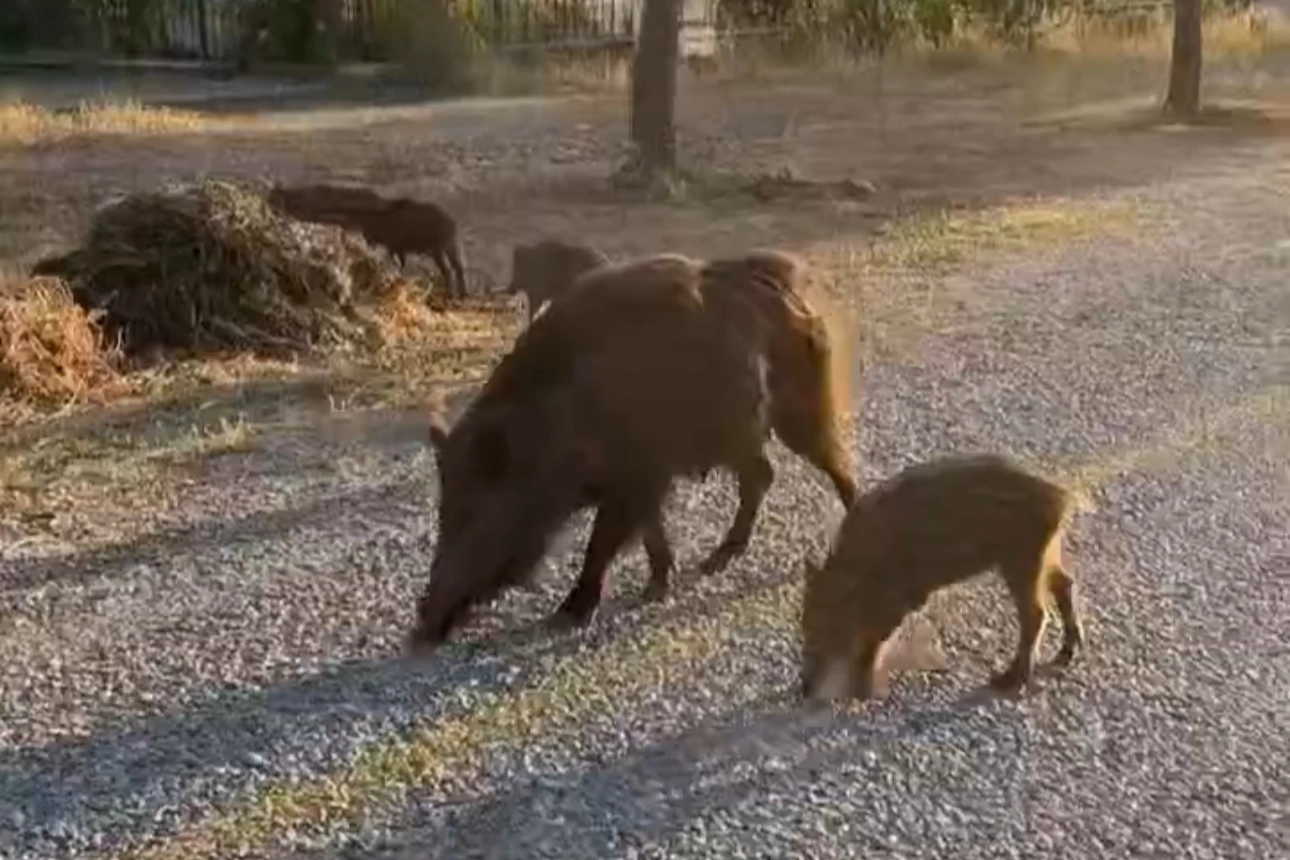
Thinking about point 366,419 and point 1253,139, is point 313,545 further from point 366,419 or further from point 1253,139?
point 1253,139

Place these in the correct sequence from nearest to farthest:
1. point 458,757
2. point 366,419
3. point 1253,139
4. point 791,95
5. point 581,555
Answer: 1. point 458,757
2. point 581,555
3. point 366,419
4. point 1253,139
5. point 791,95

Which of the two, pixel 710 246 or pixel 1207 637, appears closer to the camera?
pixel 1207 637

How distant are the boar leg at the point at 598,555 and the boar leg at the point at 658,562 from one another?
19 cm

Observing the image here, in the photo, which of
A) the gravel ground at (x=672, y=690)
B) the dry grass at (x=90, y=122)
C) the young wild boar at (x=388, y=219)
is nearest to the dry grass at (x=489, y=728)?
the gravel ground at (x=672, y=690)

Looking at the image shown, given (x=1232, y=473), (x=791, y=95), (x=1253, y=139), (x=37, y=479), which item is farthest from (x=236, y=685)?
(x=791, y=95)

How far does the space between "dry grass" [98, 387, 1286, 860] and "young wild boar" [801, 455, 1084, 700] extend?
17 cm

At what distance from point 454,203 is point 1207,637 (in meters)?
10.4

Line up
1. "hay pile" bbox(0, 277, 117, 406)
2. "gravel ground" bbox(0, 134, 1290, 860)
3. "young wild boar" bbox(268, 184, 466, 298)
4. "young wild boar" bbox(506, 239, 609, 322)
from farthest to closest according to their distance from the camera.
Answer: "young wild boar" bbox(268, 184, 466, 298)
"young wild boar" bbox(506, 239, 609, 322)
"hay pile" bbox(0, 277, 117, 406)
"gravel ground" bbox(0, 134, 1290, 860)

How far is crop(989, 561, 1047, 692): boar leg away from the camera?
585 cm

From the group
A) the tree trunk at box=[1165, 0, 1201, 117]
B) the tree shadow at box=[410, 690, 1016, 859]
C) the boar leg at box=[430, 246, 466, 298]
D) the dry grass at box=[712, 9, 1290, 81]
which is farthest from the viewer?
the dry grass at box=[712, 9, 1290, 81]

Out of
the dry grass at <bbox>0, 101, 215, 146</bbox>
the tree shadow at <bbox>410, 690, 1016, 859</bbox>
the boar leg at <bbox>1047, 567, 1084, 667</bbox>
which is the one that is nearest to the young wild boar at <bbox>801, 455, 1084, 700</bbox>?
the tree shadow at <bbox>410, 690, 1016, 859</bbox>

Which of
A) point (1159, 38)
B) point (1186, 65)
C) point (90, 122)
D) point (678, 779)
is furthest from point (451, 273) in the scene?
point (1159, 38)

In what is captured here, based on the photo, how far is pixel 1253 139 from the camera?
71.0 feet

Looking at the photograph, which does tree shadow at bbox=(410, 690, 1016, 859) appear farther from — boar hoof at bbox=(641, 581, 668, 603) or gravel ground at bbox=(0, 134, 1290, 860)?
boar hoof at bbox=(641, 581, 668, 603)
